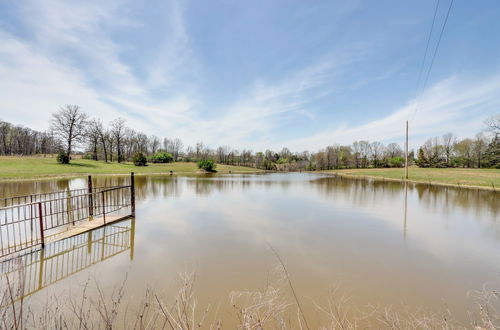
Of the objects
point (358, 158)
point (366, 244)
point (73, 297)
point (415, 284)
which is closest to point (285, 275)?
point (415, 284)

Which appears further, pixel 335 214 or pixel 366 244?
pixel 335 214

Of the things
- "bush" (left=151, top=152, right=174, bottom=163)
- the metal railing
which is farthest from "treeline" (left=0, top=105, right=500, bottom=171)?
the metal railing

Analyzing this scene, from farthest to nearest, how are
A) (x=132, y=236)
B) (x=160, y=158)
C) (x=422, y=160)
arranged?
(x=160, y=158) → (x=422, y=160) → (x=132, y=236)

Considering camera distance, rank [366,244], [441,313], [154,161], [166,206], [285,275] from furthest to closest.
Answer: [154,161] < [166,206] < [366,244] < [285,275] < [441,313]

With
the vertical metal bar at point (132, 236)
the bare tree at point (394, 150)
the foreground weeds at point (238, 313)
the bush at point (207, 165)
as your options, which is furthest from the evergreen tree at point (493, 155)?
the vertical metal bar at point (132, 236)

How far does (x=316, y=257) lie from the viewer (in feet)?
17.4

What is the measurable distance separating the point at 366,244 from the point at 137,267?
5939 mm

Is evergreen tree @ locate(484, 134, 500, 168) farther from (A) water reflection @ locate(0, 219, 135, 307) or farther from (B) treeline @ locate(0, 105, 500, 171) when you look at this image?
(A) water reflection @ locate(0, 219, 135, 307)

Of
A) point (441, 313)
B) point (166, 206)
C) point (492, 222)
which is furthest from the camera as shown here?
point (166, 206)

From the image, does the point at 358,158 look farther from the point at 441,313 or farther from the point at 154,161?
the point at 441,313

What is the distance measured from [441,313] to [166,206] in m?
10.3

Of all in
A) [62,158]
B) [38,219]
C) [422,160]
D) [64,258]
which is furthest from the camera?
[422,160]

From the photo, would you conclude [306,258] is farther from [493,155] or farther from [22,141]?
[22,141]

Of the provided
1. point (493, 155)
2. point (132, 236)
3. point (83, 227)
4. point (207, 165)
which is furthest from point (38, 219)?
point (493, 155)
